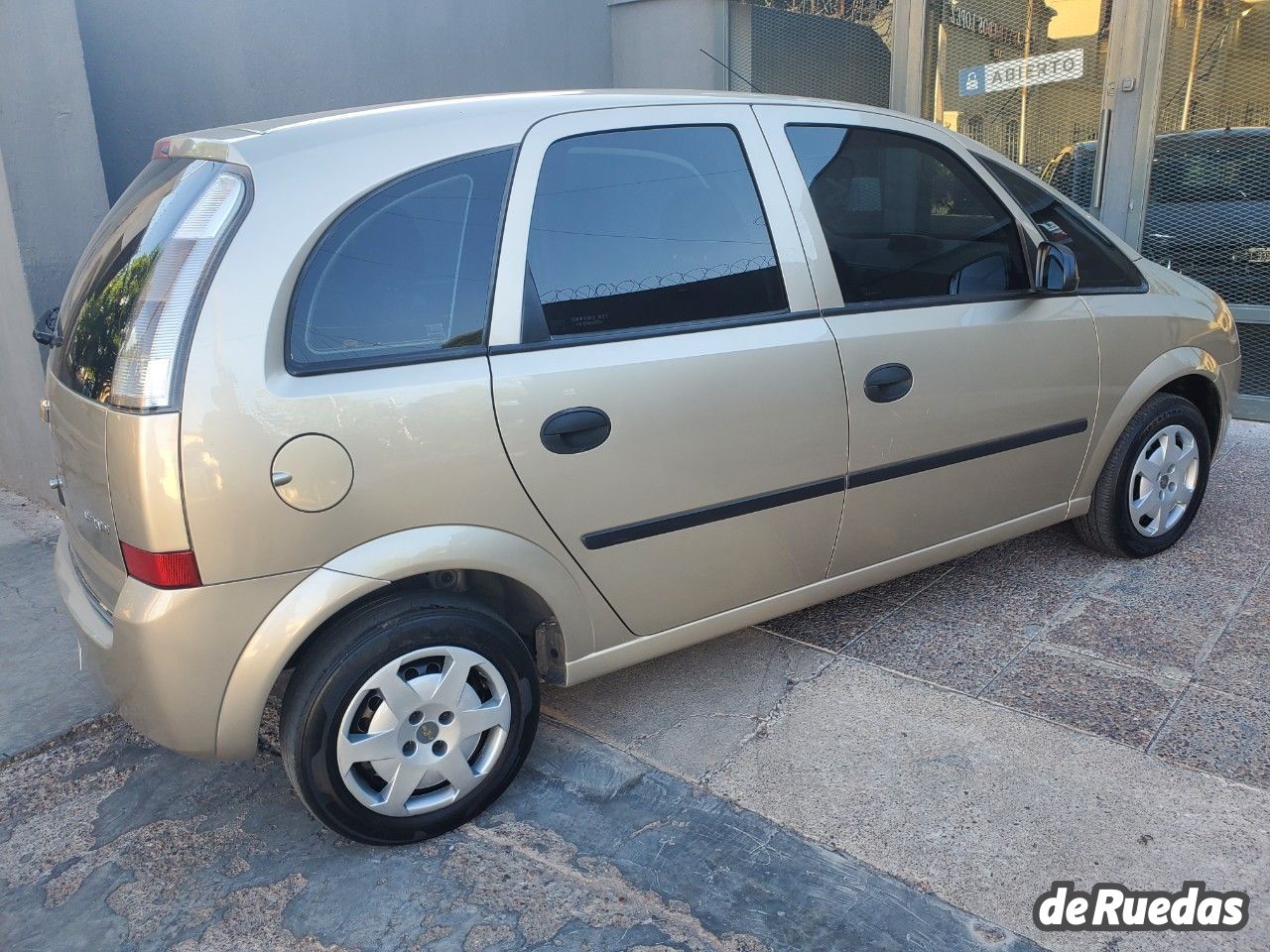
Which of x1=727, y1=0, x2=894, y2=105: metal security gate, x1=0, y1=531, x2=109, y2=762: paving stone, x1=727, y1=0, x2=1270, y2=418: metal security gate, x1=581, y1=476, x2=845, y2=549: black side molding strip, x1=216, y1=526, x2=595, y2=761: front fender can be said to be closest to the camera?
x1=216, y1=526, x2=595, y2=761: front fender

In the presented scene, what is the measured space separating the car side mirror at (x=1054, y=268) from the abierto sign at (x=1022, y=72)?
3335 mm

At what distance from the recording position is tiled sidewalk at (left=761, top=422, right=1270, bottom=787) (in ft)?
9.61

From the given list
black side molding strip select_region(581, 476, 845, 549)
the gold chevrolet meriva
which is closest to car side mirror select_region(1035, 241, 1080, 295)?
the gold chevrolet meriva

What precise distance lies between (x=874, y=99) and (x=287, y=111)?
3.76m

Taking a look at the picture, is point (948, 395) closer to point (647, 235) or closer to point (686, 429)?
point (686, 429)

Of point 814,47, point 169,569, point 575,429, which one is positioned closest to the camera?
point 169,569

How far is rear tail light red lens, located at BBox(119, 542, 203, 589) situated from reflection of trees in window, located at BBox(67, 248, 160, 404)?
14.5 inches

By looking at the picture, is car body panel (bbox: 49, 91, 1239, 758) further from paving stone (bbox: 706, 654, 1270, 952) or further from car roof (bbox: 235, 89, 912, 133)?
paving stone (bbox: 706, 654, 1270, 952)

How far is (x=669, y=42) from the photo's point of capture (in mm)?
7133

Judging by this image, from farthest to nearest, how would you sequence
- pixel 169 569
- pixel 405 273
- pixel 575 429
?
pixel 575 429, pixel 405 273, pixel 169 569

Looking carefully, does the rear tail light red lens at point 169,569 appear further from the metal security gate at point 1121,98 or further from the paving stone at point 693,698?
the metal security gate at point 1121,98

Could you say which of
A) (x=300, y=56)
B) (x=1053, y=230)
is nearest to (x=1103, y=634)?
(x=1053, y=230)

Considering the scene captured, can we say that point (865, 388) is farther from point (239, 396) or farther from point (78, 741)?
point (78, 741)

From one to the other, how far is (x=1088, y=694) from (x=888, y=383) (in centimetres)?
113
